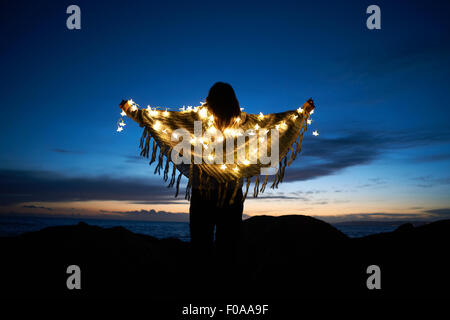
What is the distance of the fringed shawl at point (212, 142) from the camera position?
255 centimetres

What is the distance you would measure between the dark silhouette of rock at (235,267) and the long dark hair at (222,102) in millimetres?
1504

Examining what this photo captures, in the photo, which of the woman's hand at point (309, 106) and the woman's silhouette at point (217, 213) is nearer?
the woman's silhouette at point (217, 213)

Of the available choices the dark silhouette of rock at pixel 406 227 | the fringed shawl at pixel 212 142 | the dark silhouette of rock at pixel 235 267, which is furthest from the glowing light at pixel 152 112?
the dark silhouette of rock at pixel 406 227

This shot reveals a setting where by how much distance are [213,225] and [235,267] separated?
51 cm

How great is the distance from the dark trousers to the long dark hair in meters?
0.83

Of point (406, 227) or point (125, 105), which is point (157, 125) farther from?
point (406, 227)

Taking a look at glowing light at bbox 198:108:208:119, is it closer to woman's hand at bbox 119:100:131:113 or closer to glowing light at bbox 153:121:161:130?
glowing light at bbox 153:121:161:130

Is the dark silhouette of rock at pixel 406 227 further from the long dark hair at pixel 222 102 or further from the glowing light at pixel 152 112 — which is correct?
the glowing light at pixel 152 112

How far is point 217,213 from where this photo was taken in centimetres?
236
